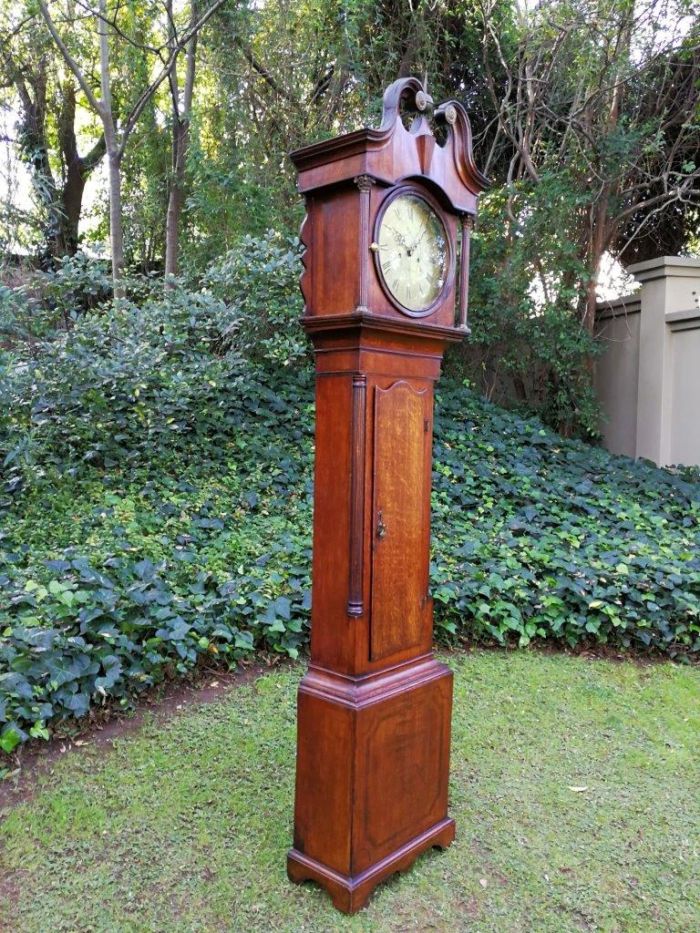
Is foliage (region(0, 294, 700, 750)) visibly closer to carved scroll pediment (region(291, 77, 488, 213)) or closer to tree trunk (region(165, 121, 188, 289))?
tree trunk (region(165, 121, 188, 289))

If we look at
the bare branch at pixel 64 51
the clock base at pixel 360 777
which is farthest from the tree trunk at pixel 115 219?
the clock base at pixel 360 777

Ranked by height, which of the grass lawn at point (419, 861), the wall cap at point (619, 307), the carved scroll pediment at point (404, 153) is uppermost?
the wall cap at point (619, 307)

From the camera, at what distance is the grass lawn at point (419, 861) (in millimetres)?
1742

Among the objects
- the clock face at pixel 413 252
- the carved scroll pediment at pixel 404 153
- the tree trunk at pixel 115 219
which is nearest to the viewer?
the carved scroll pediment at pixel 404 153

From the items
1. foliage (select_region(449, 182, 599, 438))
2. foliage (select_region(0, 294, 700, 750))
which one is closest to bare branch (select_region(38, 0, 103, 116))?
foliage (select_region(0, 294, 700, 750))

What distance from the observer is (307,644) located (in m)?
3.23

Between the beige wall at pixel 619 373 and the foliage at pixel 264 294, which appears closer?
the foliage at pixel 264 294

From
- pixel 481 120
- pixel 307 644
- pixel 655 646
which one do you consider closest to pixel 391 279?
pixel 307 644

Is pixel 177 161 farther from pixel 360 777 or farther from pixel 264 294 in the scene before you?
pixel 360 777

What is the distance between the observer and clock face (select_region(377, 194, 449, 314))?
5.60ft

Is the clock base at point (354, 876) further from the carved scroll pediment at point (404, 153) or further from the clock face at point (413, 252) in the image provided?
the carved scroll pediment at point (404, 153)

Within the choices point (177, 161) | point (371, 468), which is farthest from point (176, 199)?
point (371, 468)

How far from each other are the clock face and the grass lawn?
1560 mm

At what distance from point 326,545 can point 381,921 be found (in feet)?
3.09
